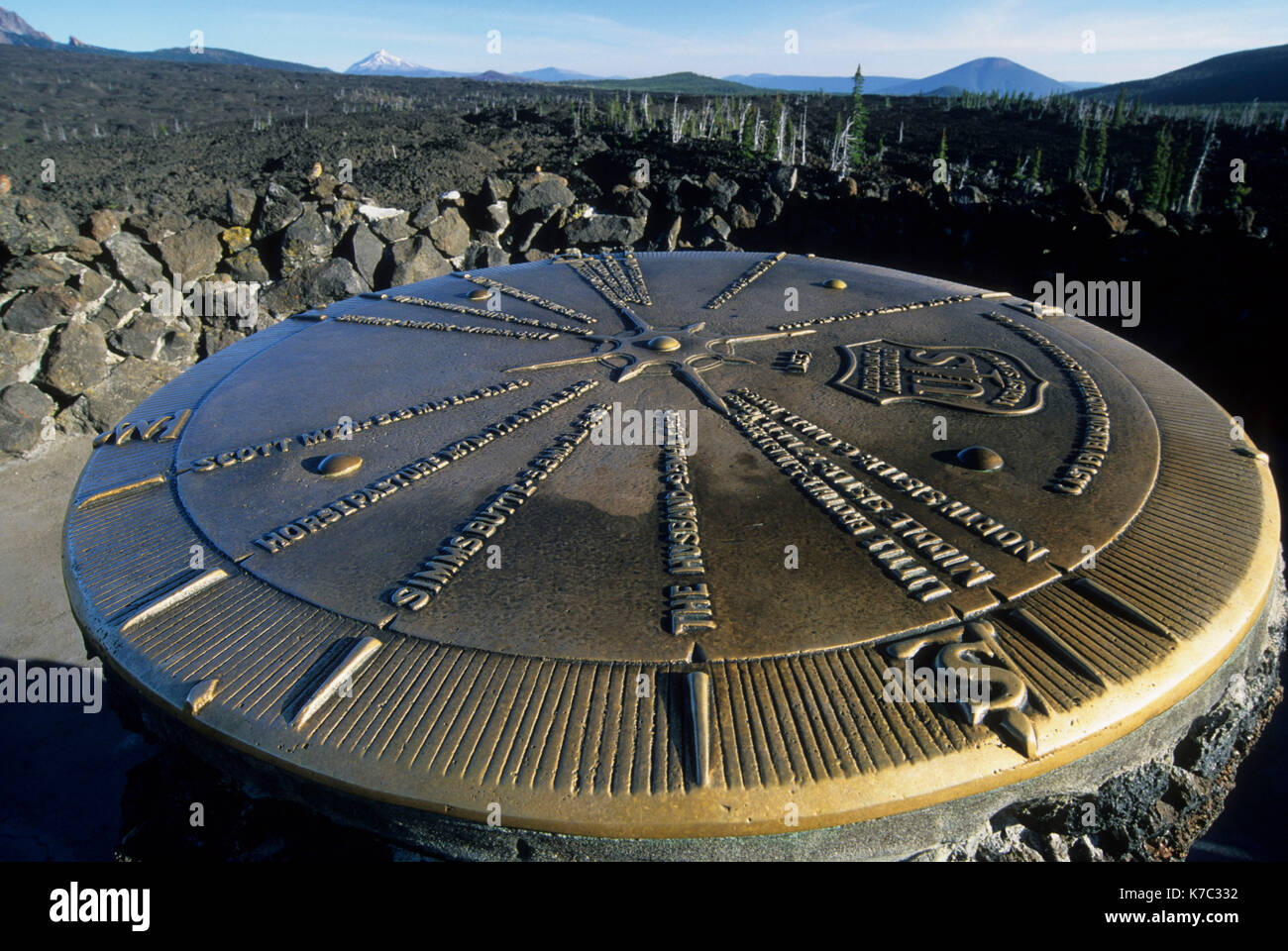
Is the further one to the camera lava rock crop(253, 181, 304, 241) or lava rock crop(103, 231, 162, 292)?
lava rock crop(253, 181, 304, 241)

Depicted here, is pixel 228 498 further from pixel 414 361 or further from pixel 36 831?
pixel 36 831

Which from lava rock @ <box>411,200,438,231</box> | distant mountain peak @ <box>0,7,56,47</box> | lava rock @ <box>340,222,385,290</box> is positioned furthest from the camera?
distant mountain peak @ <box>0,7,56,47</box>

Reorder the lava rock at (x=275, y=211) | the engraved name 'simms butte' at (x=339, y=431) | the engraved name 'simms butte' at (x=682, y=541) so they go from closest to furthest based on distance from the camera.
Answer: the engraved name 'simms butte' at (x=682, y=541) < the engraved name 'simms butte' at (x=339, y=431) < the lava rock at (x=275, y=211)

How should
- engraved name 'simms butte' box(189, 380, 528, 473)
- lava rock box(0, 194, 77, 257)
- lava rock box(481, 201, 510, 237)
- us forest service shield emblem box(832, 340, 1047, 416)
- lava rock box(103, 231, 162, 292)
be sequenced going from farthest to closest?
lava rock box(481, 201, 510, 237), lava rock box(103, 231, 162, 292), lava rock box(0, 194, 77, 257), us forest service shield emblem box(832, 340, 1047, 416), engraved name 'simms butte' box(189, 380, 528, 473)

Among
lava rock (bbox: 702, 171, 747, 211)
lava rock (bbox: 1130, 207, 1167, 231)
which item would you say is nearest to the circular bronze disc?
lava rock (bbox: 1130, 207, 1167, 231)

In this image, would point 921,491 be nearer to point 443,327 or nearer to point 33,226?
point 443,327

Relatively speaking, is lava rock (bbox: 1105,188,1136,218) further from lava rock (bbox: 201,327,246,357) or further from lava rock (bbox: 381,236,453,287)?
lava rock (bbox: 201,327,246,357)

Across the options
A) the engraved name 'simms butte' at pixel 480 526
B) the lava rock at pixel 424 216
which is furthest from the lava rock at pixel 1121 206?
the lava rock at pixel 424 216

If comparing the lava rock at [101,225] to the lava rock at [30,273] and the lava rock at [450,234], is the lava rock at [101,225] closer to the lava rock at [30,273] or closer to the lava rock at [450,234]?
the lava rock at [30,273]
